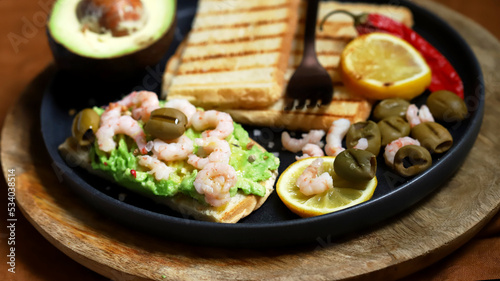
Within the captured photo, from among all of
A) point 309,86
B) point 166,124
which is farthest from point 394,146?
point 166,124

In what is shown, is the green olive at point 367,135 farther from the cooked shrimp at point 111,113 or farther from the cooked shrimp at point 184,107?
the cooked shrimp at point 111,113

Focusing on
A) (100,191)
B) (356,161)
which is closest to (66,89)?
(100,191)

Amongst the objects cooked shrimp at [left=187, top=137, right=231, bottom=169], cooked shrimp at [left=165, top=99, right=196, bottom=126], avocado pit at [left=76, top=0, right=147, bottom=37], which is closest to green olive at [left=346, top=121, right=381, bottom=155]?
cooked shrimp at [left=187, top=137, right=231, bottom=169]

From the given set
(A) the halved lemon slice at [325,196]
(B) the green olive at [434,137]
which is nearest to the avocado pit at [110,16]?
(A) the halved lemon slice at [325,196]

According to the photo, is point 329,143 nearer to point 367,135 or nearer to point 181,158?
point 367,135

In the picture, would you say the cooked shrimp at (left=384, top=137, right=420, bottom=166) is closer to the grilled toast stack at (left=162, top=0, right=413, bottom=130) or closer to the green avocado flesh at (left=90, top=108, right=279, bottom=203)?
the grilled toast stack at (left=162, top=0, right=413, bottom=130)

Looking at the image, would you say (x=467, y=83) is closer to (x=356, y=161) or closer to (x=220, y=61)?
(x=356, y=161)
